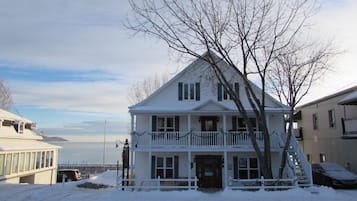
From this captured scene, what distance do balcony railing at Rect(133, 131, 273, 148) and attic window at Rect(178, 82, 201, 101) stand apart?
2.77 m

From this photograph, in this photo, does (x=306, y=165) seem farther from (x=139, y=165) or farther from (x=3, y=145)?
(x=3, y=145)

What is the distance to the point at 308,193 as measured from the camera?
15.5m

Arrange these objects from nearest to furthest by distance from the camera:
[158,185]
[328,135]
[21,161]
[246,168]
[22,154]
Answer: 1. [158,185]
2. [246,168]
3. [328,135]
4. [21,161]
5. [22,154]

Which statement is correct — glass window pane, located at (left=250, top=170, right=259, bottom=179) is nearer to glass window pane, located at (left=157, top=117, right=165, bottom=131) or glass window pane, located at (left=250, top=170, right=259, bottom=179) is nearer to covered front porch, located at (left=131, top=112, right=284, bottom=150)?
covered front porch, located at (left=131, top=112, right=284, bottom=150)

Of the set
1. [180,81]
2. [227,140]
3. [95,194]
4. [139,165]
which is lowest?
[95,194]

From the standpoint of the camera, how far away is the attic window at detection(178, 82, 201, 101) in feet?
71.6

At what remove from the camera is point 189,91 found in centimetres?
2195

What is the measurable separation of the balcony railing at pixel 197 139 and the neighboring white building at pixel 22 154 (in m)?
11.4

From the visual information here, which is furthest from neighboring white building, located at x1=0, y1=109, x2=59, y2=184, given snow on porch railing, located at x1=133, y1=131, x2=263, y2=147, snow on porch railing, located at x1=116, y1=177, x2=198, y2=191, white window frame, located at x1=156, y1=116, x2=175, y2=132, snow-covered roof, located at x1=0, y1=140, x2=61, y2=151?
white window frame, located at x1=156, y1=116, x2=175, y2=132

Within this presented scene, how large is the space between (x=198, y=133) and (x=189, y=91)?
327 cm

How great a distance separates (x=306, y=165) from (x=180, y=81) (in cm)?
959

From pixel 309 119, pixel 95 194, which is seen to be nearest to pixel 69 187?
pixel 95 194

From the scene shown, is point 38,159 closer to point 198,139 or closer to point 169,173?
point 169,173

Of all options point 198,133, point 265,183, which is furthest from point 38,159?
point 265,183
